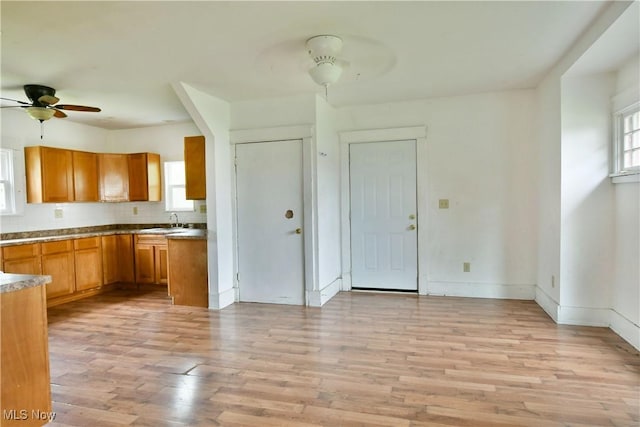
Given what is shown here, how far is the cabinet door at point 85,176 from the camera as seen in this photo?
16.7 ft

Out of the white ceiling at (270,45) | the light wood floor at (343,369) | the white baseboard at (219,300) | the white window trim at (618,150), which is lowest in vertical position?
the light wood floor at (343,369)

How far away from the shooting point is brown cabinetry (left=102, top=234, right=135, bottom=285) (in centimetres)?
536

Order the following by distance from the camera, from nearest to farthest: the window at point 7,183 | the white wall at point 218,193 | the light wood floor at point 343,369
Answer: the light wood floor at point 343,369
the white wall at point 218,193
the window at point 7,183

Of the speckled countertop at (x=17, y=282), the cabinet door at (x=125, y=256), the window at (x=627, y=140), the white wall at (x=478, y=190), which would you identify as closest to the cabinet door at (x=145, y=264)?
the cabinet door at (x=125, y=256)

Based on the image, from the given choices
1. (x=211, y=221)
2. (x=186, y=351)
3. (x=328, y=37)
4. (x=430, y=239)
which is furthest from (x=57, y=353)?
(x=430, y=239)

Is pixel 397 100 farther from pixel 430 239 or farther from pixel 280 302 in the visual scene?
pixel 280 302

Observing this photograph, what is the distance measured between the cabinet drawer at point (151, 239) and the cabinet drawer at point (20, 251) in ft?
4.08

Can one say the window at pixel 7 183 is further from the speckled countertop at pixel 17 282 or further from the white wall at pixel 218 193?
the speckled countertop at pixel 17 282

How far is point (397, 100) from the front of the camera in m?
4.59

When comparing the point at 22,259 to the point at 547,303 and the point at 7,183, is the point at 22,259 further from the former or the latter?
the point at 547,303

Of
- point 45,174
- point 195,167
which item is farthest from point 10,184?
point 195,167

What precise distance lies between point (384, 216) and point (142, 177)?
3.56 metres

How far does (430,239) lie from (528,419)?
109 inches

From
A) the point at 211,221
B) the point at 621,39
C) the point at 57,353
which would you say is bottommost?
the point at 57,353
